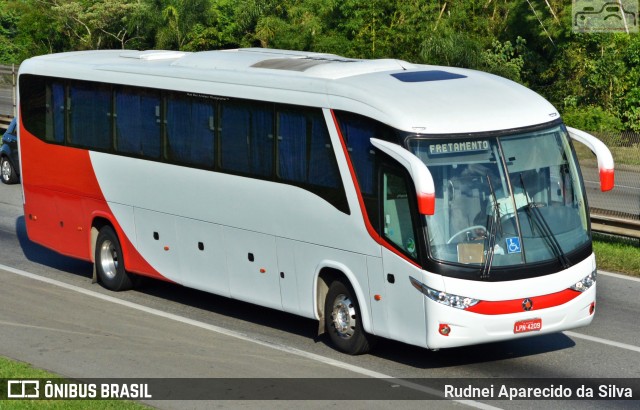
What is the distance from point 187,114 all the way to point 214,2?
121 ft

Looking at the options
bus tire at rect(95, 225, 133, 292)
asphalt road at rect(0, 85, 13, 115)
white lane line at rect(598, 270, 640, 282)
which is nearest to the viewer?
bus tire at rect(95, 225, 133, 292)

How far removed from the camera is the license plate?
12609 millimetres

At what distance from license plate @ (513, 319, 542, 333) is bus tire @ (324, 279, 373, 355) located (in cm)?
188

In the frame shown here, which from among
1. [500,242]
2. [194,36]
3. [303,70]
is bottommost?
[194,36]

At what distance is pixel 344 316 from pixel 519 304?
2281 mm

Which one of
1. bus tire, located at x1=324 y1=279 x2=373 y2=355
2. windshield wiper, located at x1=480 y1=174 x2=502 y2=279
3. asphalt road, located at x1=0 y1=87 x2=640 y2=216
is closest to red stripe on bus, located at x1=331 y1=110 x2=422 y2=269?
windshield wiper, located at x1=480 y1=174 x2=502 y2=279

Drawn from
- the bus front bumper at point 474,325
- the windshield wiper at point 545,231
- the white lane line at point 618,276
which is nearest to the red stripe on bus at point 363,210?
the bus front bumper at point 474,325

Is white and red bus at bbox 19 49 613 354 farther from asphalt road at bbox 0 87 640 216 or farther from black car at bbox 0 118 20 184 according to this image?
black car at bbox 0 118 20 184

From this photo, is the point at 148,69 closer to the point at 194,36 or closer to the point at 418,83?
the point at 418,83

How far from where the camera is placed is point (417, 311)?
12664mm

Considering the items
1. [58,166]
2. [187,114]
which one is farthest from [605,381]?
[58,166]

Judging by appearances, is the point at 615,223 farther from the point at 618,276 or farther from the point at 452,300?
the point at 452,300

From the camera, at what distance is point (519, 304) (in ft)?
41.2

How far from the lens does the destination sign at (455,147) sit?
12648 mm
